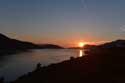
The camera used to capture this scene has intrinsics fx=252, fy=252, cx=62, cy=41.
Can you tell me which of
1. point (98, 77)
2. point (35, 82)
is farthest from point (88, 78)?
point (35, 82)

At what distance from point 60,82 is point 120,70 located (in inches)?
245

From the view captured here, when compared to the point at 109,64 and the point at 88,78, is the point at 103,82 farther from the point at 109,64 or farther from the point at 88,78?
the point at 109,64

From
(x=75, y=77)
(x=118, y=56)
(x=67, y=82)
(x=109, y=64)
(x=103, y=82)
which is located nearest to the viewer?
(x=103, y=82)

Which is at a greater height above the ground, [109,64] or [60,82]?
[109,64]

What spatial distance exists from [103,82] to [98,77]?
6.24ft

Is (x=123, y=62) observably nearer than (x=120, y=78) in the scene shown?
No

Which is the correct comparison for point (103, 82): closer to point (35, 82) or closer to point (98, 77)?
point (98, 77)

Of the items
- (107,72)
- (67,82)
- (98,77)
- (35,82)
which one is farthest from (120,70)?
(35,82)

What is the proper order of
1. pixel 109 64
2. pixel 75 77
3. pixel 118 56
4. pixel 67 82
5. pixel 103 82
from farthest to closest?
pixel 118 56
pixel 109 64
pixel 75 77
pixel 67 82
pixel 103 82

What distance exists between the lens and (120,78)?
21625 mm

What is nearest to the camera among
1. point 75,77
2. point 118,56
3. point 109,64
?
point 75,77

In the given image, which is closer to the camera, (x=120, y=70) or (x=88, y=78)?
(x=88, y=78)

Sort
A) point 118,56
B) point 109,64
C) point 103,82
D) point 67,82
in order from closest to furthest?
point 103,82
point 67,82
point 109,64
point 118,56

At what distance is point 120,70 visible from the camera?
24.7m
